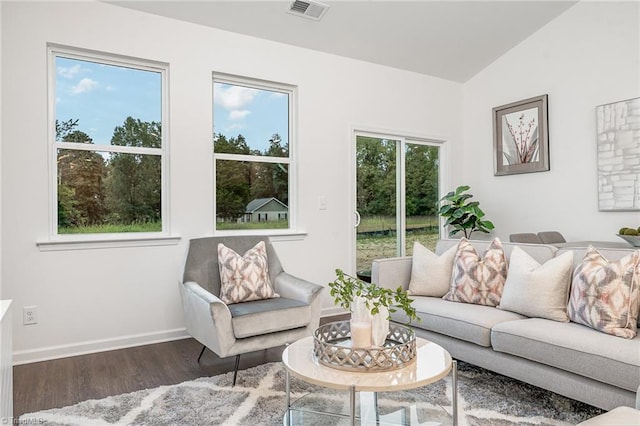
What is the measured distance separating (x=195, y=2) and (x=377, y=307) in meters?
2.88

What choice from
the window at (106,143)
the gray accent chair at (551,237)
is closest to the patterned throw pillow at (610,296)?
the gray accent chair at (551,237)

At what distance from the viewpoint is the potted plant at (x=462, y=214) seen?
471cm

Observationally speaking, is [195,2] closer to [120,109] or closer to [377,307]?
[120,109]

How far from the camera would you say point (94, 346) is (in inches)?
128

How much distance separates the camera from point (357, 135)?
4613mm

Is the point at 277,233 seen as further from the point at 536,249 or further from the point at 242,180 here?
the point at 536,249

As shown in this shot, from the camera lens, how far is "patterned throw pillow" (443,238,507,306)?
9.18 feet

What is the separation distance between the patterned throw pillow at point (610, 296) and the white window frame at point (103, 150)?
9.49 feet

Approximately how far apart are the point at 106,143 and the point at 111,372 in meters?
1.73

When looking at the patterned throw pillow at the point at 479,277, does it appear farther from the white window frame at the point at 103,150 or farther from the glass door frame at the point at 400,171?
the white window frame at the point at 103,150

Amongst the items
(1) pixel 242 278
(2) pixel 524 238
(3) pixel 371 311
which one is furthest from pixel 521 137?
(3) pixel 371 311

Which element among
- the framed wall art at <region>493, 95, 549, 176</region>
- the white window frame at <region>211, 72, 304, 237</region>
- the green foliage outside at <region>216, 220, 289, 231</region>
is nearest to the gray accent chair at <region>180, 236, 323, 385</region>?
the green foliage outside at <region>216, 220, 289, 231</region>

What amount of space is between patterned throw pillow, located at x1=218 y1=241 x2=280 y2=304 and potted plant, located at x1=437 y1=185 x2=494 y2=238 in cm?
247

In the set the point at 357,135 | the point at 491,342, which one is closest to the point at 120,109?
the point at 357,135
